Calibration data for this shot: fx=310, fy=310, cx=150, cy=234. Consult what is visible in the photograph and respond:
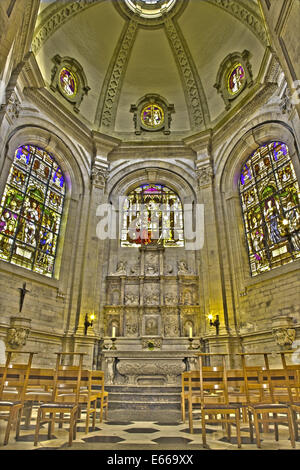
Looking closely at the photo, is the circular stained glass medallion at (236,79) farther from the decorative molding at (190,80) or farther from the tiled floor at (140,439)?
the tiled floor at (140,439)

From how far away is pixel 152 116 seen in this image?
16359 mm

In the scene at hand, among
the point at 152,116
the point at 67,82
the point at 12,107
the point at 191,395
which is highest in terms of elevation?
the point at 152,116

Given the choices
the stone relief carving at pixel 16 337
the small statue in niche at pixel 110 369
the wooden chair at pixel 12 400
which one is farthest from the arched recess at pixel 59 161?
the wooden chair at pixel 12 400

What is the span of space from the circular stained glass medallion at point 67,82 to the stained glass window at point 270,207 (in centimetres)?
850

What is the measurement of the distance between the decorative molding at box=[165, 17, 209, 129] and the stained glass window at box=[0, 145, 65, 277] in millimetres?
7334

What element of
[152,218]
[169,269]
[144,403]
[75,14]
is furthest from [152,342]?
[75,14]

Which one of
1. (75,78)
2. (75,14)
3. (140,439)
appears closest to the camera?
(140,439)

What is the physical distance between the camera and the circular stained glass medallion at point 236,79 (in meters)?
13.4

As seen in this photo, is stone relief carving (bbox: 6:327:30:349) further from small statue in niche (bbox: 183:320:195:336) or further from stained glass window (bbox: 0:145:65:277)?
small statue in niche (bbox: 183:320:195:336)

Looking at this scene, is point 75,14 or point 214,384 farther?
point 75,14

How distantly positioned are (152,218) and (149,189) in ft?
5.49

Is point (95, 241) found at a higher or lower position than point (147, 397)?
Result: higher

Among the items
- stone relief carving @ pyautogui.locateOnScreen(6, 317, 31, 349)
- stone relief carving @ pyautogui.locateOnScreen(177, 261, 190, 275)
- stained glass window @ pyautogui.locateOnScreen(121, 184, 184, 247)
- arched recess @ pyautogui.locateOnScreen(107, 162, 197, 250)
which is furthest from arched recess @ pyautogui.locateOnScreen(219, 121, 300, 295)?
stone relief carving @ pyautogui.locateOnScreen(6, 317, 31, 349)

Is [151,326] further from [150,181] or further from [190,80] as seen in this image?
[190,80]
